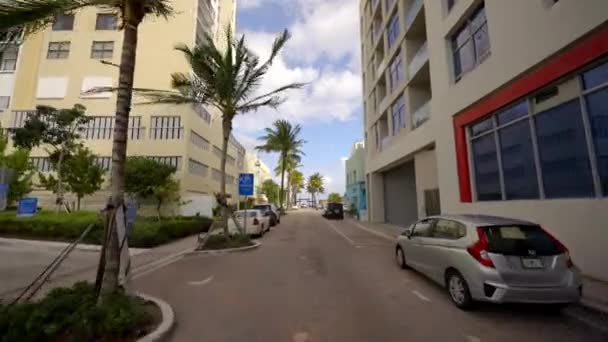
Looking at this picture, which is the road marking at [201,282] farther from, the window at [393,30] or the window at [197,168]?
the window at [197,168]

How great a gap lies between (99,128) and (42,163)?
21.4ft

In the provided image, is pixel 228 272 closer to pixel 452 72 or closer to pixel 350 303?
pixel 350 303

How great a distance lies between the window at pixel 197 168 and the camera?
2983 centimetres

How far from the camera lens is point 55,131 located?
23812 mm

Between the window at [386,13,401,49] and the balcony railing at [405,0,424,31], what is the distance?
5.81ft

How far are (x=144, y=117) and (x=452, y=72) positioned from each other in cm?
2820

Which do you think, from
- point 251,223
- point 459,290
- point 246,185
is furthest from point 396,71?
point 459,290

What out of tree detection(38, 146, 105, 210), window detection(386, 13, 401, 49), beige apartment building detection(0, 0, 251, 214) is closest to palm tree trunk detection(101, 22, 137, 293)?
window detection(386, 13, 401, 49)

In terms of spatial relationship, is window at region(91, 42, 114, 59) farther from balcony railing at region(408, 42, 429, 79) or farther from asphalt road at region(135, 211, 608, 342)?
asphalt road at region(135, 211, 608, 342)

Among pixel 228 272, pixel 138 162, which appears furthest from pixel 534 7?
pixel 138 162

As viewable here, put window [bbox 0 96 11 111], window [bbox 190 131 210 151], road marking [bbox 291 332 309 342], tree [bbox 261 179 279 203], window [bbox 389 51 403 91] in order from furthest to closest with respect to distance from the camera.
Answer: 1. tree [bbox 261 179 279 203]
2. window [bbox 0 96 11 111]
3. window [bbox 190 131 210 151]
4. window [bbox 389 51 403 91]
5. road marking [bbox 291 332 309 342]

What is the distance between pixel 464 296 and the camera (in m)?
5.00

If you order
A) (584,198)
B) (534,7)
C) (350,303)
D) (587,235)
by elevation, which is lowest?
(350,303)

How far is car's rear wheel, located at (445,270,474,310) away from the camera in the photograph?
16.2ft
